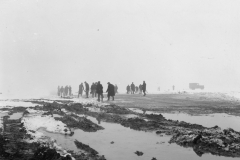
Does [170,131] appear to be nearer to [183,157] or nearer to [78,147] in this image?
[183,157]

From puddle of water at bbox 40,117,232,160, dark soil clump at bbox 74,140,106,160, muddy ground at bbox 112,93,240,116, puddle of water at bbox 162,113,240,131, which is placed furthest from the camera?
muddy ground at bbox 112,93,240,116

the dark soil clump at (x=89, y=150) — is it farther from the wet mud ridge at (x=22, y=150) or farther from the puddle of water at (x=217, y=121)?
the puddle of water at (x=217, y=121)

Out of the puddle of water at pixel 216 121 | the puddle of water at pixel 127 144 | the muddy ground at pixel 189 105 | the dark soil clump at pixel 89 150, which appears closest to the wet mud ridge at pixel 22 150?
the dark soil clump at pixel 89 150

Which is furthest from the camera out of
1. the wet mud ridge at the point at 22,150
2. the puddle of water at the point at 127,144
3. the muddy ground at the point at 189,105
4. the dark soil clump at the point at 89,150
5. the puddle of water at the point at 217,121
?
the muddy ground at the point at 189,105

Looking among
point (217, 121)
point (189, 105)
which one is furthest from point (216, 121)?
point (189, 105)

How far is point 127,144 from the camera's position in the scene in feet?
21.8

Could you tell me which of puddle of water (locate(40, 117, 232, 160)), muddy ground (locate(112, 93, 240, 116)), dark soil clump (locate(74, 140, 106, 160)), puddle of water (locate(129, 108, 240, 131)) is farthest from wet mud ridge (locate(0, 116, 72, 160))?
muddy ground (locate(112, 93, 240, 116))

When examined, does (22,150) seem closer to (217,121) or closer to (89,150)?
(89,150)

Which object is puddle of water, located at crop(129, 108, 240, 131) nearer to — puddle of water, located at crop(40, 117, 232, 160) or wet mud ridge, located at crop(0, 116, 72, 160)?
puddle of water, located at crop(40, 117, 232, 160)

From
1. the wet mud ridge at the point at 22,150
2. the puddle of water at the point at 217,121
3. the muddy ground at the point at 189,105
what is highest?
the muddy ground at the point at 189,105

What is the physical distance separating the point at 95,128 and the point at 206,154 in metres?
4.51

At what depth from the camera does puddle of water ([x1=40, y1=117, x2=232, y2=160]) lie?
5578 millimetres

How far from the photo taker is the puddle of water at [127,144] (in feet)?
18.3

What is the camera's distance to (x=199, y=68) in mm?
198750
